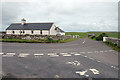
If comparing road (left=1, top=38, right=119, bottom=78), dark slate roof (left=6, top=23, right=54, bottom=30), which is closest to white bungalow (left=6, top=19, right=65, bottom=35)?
dark slate roof (left=6, top=23, right=54, bottom=30)

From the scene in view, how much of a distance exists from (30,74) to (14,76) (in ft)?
2.08

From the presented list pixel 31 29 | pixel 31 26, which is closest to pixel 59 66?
pixel 31 29

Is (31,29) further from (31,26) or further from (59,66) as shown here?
(59,66)

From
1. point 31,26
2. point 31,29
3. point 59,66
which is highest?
point 31,26

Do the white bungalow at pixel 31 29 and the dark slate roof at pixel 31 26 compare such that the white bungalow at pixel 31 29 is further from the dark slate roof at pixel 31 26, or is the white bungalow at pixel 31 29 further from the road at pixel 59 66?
the road at pixel 59 66

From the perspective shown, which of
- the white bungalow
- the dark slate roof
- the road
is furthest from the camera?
the dark slate roof

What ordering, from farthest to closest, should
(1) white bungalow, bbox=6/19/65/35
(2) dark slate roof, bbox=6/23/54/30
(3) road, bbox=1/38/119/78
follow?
(2) dark slate roof, bbox=6/23/54/30, (1) white bungalow, bbox=6/19/65/35, (3) road, bbox=1/38/119/78

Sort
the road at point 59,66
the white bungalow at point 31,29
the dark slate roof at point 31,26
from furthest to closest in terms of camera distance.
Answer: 1. the dark slate roof at point 31,26
2. the white bungalow at point 31,29
3. the road at point 59,66

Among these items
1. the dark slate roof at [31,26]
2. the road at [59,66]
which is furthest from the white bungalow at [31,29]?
the road at [59,66]

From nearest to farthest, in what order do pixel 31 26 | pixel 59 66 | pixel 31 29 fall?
pixel 59 66 < pixel 31 29 < pixel 31 26

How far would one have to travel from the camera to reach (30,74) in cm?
434

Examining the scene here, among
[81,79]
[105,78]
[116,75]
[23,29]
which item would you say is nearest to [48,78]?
[81,79]

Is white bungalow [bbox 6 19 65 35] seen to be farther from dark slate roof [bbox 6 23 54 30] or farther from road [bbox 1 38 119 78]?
road [bbox 1 38 119 78]

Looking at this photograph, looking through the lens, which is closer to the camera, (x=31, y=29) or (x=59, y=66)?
(x=59, y=66)
